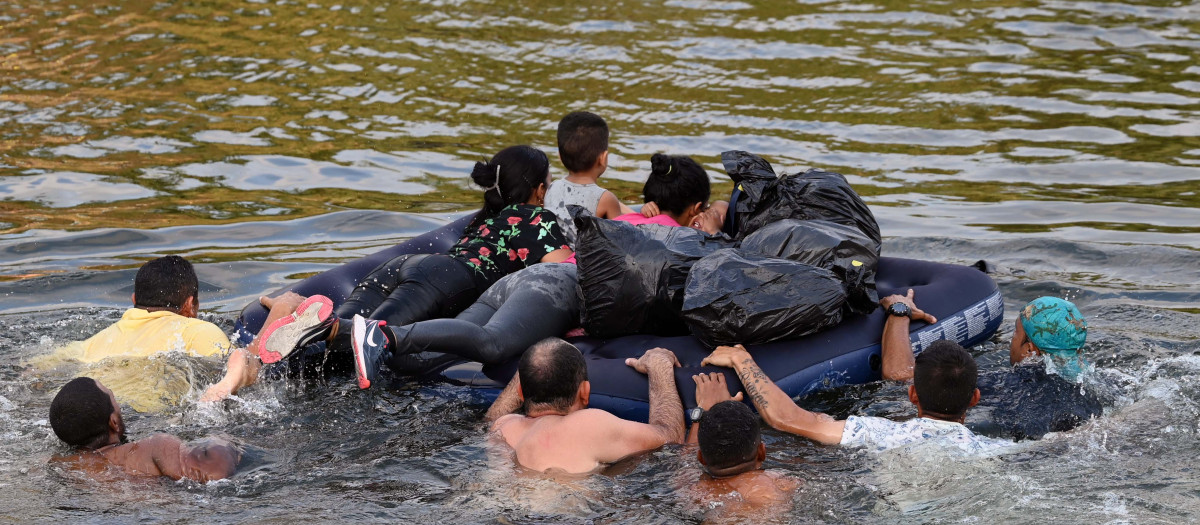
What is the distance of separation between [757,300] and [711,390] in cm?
52

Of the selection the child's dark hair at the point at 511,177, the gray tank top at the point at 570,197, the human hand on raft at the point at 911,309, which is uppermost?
the child's dark hair at the point at 511,177

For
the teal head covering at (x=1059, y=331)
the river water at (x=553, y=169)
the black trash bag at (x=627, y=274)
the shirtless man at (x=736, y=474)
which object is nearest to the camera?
the shirtless man at (x=736, y=474)

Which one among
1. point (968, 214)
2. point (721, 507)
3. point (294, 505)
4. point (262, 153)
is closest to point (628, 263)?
point (721, 507)

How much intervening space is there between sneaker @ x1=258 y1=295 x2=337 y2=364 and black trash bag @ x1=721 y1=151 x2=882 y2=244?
2.51m

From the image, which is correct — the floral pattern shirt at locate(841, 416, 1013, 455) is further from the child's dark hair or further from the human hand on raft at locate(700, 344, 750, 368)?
the child's dark hair

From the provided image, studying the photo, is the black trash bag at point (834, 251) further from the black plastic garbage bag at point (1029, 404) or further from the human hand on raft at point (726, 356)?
the black plastic garbage bag at point (1029, 404)

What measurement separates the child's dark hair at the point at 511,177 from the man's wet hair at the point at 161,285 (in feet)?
5.68

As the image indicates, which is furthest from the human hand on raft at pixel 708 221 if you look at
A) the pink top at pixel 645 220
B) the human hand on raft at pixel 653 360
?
the human hand on raft at pixel 653 360

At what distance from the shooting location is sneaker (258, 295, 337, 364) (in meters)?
5.89

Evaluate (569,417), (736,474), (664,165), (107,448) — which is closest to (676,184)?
(664,165)

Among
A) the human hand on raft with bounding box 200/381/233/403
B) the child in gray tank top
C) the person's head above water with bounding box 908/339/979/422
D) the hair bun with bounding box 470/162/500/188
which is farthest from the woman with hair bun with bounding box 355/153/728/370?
the person's head above water with bounding box 908/339/979/422

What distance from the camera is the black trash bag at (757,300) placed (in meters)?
6.06

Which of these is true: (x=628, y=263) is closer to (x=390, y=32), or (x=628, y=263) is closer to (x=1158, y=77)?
(x=1158, y=77)

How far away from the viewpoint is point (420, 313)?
6.56 m
